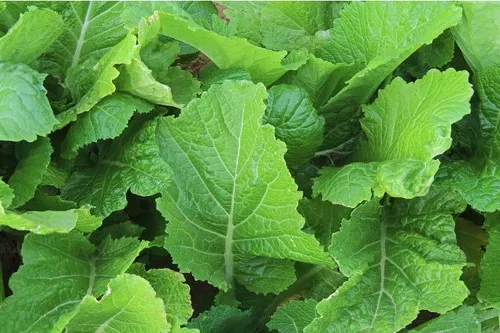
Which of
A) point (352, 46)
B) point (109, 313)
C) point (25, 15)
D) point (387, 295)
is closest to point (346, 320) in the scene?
point (387, 295)

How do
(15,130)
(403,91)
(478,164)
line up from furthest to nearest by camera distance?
(478,164) → (403,91) → (15,130)

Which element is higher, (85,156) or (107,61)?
(107,61)

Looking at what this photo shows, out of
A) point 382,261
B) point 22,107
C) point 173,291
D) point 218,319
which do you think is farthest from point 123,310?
point 382,261

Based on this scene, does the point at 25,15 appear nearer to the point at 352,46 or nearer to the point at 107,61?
the point at 107,61

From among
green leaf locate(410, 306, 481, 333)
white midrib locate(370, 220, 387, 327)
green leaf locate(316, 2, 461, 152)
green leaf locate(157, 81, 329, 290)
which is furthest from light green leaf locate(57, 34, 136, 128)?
green leaf locate(410, 306, 481, 333)

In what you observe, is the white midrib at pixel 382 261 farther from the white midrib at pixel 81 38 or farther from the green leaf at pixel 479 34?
the white midrib at pixel 81 38

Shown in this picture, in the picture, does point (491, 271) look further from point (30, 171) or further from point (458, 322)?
point (30, 171)

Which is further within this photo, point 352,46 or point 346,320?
point 352,46
